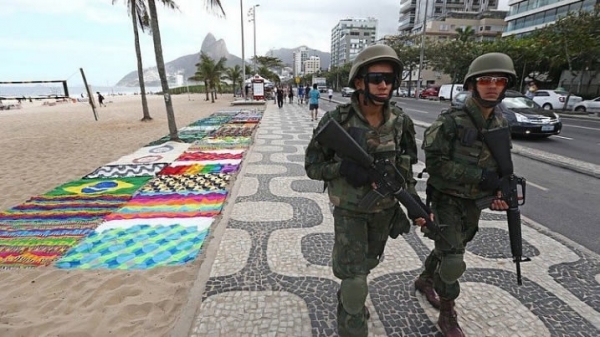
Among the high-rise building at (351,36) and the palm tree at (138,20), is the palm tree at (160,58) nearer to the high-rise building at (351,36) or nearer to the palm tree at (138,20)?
the palm tree at (138,20)

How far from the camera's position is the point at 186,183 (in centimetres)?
573

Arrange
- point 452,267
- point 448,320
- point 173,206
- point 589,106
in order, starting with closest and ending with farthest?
1. point 452,267
2. point 448,320
3. point 173,206
4. point 589,106

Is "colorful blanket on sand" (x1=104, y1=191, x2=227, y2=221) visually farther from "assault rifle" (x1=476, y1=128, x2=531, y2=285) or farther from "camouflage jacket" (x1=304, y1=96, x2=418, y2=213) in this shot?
"assault rifle" (x1=476, y1=128, x2=531, y2=285)

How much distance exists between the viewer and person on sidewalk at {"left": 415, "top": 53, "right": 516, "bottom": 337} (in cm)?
202

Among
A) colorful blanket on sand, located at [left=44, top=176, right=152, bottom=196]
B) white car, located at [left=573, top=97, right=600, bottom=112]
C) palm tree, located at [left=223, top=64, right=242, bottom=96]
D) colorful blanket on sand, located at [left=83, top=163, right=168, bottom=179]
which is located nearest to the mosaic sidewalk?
colorful blanket on sand, located at [left=44, top=176, right=152, bottom=196]

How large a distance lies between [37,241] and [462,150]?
4.46 m

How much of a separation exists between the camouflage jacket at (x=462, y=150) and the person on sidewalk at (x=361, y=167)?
0.18 m

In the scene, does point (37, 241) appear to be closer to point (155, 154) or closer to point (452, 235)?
point (452, 235)

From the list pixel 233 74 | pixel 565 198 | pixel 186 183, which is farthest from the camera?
pixel 233 74

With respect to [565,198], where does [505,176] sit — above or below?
above

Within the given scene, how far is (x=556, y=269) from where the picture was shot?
3100mm

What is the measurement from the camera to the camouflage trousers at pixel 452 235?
213cm

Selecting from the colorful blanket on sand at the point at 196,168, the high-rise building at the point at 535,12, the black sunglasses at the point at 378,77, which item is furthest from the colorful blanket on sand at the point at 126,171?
the high-rise building at the point at 535,12

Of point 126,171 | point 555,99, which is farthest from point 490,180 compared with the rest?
point 555,99
